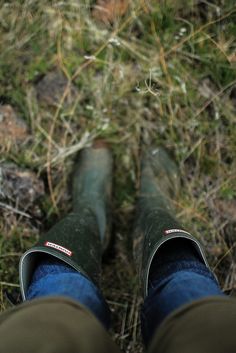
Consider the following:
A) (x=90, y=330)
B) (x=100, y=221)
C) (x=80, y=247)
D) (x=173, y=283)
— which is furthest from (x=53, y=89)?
(x=90, y=330)

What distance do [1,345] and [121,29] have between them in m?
1.17

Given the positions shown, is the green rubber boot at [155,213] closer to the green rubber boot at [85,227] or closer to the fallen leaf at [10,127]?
the green rubber boot at [85,227]

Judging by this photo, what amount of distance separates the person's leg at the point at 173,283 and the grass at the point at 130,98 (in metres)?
0.36

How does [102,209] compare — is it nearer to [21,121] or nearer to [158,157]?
[158,157]

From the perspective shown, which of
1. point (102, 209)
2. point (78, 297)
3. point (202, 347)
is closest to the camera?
point (202, 347)

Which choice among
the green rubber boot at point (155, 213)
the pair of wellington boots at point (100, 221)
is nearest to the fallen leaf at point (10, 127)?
the pair of wellington boots at point (100, 221)

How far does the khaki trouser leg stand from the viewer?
0.73 m

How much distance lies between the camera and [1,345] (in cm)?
75

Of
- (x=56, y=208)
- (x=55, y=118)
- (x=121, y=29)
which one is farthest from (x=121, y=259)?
(x=121, y=29)

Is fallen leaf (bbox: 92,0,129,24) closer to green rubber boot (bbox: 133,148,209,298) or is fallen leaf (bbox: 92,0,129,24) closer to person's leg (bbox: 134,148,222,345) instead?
green rubber boot (bbox: 133,148,209,298)

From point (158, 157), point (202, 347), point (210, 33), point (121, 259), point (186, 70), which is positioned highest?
point (210, 33)

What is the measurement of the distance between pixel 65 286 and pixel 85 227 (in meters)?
0.33

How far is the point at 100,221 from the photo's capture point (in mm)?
1515

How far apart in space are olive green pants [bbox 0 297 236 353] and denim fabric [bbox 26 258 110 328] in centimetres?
18
